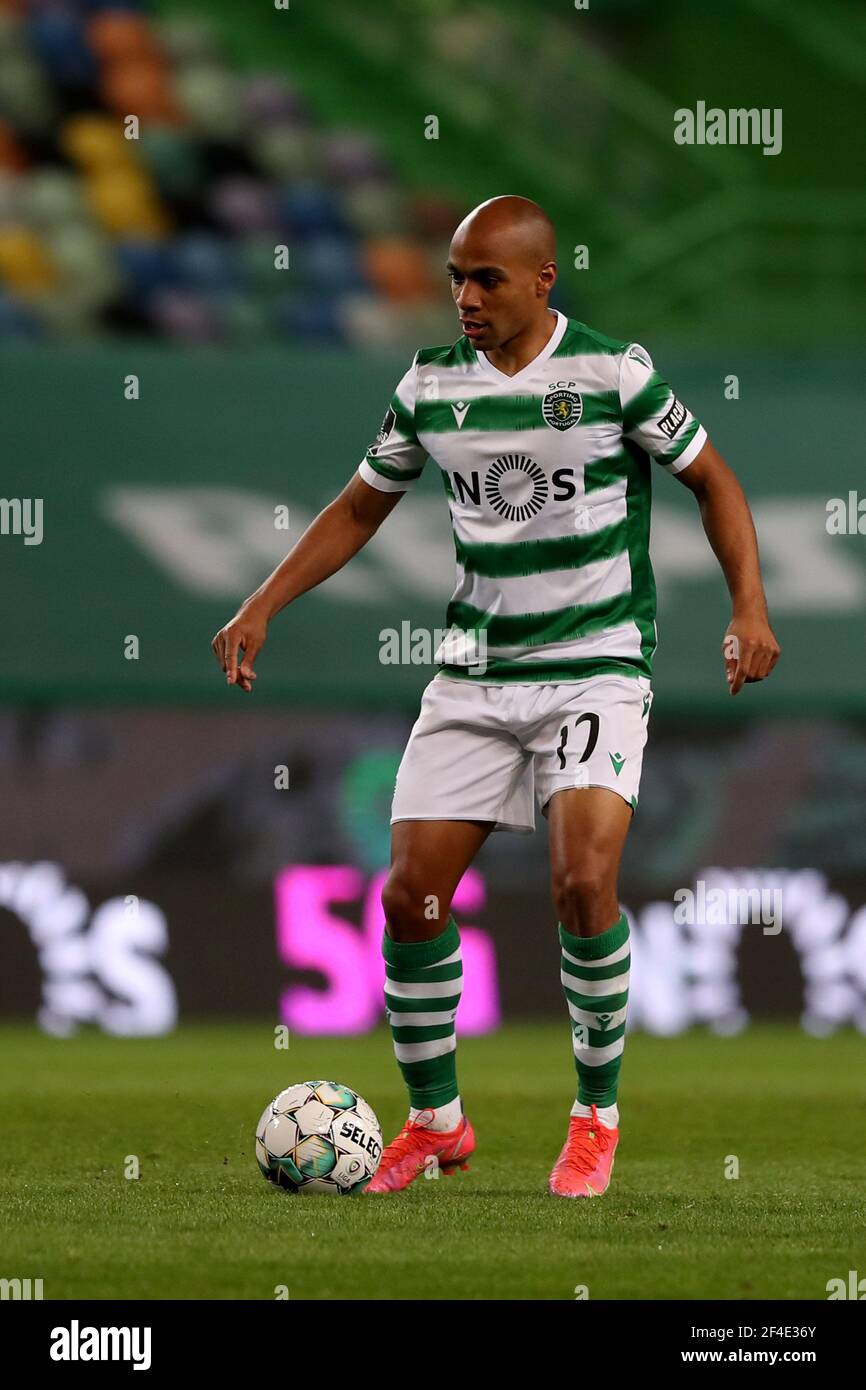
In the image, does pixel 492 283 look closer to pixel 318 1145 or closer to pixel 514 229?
pixel 514 229

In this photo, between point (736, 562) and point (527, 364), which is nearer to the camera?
point (736, 562)

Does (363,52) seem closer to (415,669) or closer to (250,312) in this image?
(250,312)

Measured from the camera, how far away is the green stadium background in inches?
397

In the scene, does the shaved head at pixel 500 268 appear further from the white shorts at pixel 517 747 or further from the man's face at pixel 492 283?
the white shorts at pixel 517 747

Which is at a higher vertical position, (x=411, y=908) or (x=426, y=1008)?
(x=411, y=908)

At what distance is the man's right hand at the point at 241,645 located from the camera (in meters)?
4.94

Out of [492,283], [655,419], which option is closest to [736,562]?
[655,419]

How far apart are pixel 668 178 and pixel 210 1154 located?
9.72 metres

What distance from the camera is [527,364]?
4.98m

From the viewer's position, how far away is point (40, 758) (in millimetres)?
13875
